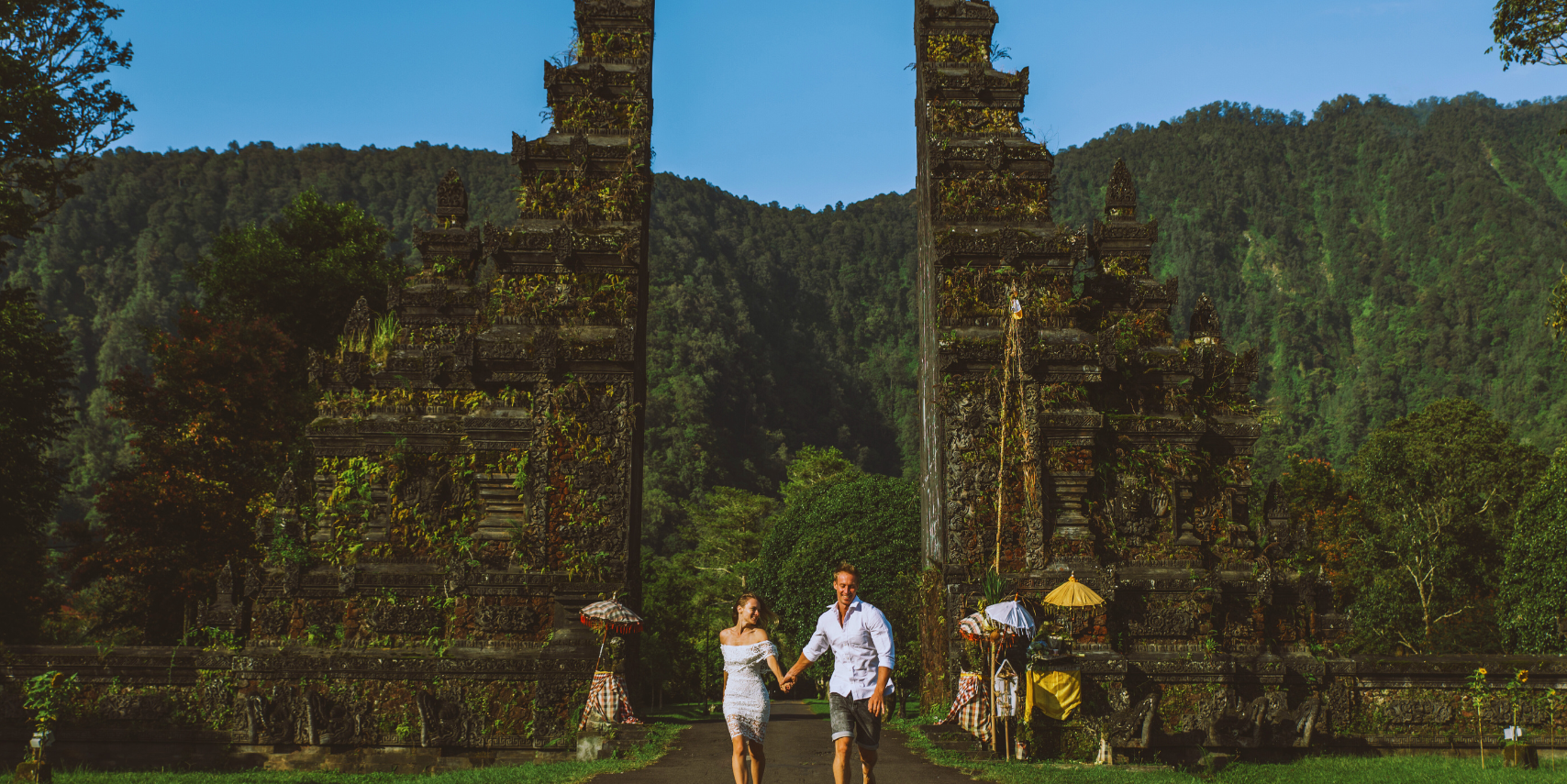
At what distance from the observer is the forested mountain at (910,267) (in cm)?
9700

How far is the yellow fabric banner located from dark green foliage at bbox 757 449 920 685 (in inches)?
626

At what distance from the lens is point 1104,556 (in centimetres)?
1588

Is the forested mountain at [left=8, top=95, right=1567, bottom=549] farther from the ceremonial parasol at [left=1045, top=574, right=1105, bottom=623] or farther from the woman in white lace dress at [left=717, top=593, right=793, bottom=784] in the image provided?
the woman in white lace dress at [left=717, top=593, right=793, bottom=784]

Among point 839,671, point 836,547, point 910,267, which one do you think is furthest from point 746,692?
point 910,267

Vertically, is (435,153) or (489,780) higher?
(435,153)

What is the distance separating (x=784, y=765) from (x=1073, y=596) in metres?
4.24

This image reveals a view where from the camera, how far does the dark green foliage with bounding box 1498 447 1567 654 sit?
24844 millimetres

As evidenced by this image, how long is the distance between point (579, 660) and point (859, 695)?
7.00 metres

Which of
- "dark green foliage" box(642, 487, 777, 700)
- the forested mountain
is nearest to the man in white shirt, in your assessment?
"dark green foliage" box(642, 487, 777, 700)

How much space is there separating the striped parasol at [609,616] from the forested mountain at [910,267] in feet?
207

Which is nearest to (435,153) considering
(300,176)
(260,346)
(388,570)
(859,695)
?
(300,176)

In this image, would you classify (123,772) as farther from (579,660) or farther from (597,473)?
(597,473)

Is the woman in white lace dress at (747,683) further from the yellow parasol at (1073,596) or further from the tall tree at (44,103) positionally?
the tall tree at (44,103)

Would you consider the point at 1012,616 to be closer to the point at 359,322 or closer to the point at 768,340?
the point at 359,322
